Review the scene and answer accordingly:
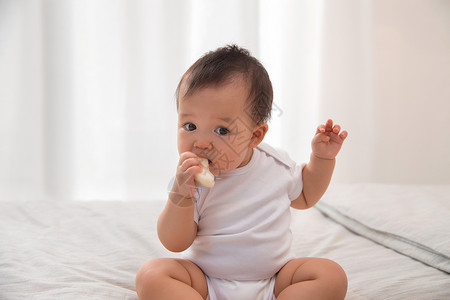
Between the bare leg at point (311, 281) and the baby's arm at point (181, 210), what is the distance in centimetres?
20

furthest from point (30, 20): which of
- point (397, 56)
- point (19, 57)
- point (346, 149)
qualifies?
point (397, 56)

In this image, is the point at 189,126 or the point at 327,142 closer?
the point at 189,126

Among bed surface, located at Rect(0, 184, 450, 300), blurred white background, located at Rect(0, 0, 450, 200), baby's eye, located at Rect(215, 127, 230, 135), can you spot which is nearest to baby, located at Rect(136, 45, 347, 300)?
baby's eye, located at Rect(215, 127, 230, 135)

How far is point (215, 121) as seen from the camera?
851 mm

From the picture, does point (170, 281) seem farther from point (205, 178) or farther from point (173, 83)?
point (173, 83)

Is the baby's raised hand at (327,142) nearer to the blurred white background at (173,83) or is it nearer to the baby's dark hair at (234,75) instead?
the baby's dark hair at (234,75)

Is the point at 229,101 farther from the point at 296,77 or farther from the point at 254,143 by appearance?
the point at 296,77

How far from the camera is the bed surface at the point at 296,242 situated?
945mm

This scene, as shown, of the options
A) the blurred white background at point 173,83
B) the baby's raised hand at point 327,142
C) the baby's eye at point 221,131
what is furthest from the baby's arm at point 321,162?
the blurred white background at point 173,83

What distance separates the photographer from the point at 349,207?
1.46 meters

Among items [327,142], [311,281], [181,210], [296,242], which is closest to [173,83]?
[296,242]

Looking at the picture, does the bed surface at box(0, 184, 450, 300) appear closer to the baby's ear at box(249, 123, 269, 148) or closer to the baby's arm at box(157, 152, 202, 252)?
the baby's arm at box(157, 152, 202, 252)

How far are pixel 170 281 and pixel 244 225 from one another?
186 mm

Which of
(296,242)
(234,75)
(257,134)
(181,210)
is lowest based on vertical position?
(296,242)
